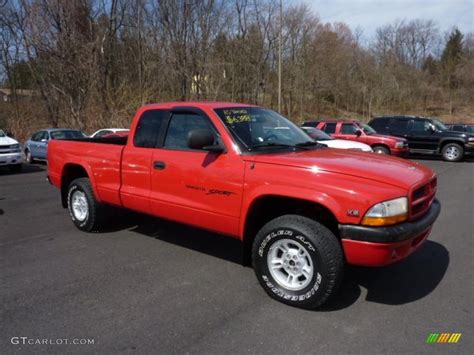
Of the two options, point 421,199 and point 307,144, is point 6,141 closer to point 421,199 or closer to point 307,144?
point 307,144

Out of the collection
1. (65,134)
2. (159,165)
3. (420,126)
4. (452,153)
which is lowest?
(452,153)

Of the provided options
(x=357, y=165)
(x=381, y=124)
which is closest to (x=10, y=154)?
(x=357, y=165)

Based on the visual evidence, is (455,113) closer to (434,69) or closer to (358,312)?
(434,69)

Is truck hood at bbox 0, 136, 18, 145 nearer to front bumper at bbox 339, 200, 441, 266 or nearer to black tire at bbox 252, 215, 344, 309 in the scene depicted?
black tire at bbox 252, 215, 344, 309

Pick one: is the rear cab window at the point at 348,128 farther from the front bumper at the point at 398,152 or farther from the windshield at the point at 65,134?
the windshield at the point at 65,134

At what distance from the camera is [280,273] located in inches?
149

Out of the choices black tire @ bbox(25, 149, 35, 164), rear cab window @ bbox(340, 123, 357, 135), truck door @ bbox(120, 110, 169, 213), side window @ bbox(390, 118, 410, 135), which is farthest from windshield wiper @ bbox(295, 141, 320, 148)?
side window @ bbox(390, 118, 410, 135)

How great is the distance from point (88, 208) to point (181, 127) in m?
2.12

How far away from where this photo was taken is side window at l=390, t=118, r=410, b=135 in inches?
710

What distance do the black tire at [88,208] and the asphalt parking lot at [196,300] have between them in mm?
160

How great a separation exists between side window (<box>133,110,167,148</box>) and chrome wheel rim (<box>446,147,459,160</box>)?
1591 cm

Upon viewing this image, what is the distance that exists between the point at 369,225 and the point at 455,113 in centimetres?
5477

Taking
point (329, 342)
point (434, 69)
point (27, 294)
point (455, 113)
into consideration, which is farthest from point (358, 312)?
point (434, 69)

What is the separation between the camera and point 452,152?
17250 mm
